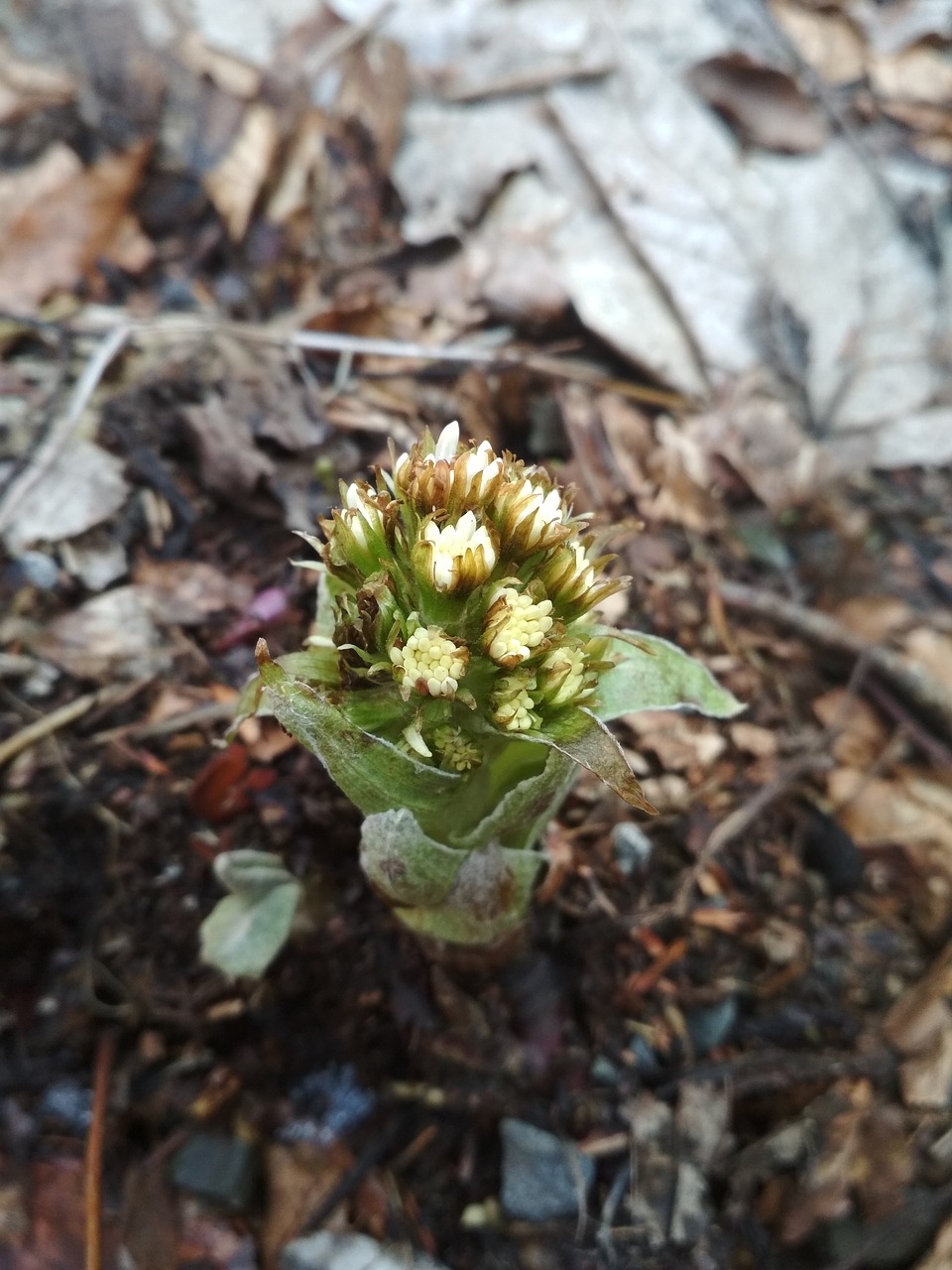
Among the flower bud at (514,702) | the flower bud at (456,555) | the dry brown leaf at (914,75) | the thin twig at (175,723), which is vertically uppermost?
the dry brown leaf at (914,75)

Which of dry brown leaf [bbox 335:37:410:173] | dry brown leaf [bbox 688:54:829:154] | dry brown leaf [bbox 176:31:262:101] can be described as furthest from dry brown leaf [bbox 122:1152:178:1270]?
dry brown leaf [bbox 688:54:829:154]

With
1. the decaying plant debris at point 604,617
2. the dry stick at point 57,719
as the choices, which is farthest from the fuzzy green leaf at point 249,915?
the dry stick at point 57,719

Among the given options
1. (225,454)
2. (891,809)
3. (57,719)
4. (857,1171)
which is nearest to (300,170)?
(225,454)

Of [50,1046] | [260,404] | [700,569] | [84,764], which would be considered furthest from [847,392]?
[50,1046]

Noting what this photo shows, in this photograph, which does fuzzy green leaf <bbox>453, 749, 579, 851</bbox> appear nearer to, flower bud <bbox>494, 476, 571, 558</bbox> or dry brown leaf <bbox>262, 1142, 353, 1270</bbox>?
flower bud <bbox>494, 476, 571, 558</bbox>

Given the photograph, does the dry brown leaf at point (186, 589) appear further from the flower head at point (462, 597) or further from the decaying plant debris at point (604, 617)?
the flower head at point (462, 597)

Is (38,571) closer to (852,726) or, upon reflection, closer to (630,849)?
(630,849)

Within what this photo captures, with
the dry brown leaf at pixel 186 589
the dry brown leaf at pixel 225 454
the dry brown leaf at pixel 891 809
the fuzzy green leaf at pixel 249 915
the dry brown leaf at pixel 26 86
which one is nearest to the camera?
the fuzzy green leaf at pixel 249 915
